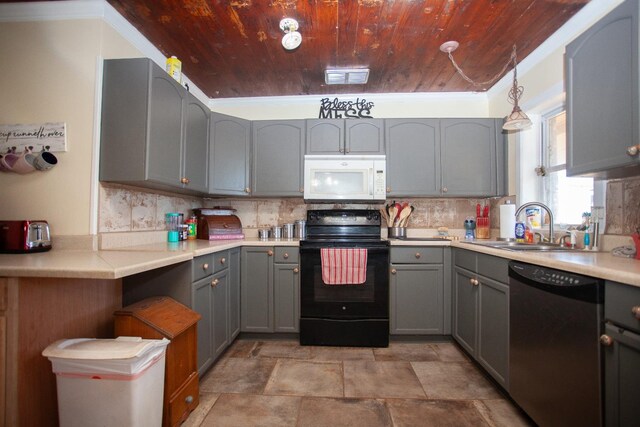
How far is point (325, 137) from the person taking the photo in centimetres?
282

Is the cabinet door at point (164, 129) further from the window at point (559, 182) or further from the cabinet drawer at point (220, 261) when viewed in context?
the window at point (559, 182)

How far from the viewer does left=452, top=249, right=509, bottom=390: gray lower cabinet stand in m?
1.69

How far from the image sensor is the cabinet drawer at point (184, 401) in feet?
4.63

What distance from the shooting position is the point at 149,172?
1.79 metres

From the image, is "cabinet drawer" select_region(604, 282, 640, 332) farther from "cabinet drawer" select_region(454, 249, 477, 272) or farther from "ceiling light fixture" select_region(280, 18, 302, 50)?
"ceiling light fixture" select_region(280, 18, 302, 50)

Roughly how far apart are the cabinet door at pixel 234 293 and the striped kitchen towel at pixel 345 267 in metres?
0.74

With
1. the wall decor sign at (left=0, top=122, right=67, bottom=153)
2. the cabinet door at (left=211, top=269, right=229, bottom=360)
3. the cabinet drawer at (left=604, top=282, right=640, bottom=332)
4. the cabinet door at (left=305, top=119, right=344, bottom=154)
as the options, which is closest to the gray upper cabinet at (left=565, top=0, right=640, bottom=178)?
the cabinet drawer at (left=604, top=282, right=640, bottom=332)

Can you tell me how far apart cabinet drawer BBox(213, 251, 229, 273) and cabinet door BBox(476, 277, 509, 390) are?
6.10 ft

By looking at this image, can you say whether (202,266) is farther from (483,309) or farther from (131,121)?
(483,309)

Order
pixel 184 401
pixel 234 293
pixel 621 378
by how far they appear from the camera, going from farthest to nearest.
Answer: pixel 234 293 → pixel 184 401 → pixel 621 378

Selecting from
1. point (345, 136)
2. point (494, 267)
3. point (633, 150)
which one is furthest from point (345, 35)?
point (494, 267)

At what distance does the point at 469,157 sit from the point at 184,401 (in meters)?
2.92

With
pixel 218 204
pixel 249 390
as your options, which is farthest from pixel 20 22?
pixel 249 390

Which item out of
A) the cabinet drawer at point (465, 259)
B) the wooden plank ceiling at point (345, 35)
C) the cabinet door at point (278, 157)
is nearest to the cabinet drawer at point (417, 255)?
the cabinet drawer at point (465, 259)
